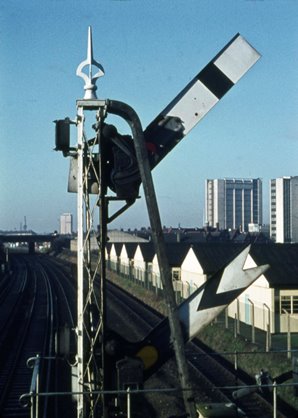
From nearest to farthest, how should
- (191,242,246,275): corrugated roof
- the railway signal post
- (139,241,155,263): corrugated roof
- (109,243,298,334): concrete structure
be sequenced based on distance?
the railway signal post < (109,243,298,334): concrete structure < (191,242,246,275): corrugated roof < (139,241,155,263): corrugated roof

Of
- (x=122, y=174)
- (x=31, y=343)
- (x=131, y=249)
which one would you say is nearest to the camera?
(x=122, y=174)

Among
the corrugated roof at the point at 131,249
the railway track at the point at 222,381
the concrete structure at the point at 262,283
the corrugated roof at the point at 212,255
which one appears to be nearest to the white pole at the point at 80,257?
the railway track at the point at 222,381

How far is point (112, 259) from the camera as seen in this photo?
72562 millimetres

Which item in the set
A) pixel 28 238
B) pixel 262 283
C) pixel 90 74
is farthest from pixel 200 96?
pixel 28 238

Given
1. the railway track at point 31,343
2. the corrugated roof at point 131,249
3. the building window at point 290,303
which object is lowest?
the railway track at point 31,343

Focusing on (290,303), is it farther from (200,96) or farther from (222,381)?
(200,96)

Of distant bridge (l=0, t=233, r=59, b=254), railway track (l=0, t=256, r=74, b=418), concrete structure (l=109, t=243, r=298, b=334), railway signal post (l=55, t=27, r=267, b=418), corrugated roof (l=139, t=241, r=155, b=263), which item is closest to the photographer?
railway signal post (l=55, t=27, r=267, b=418)

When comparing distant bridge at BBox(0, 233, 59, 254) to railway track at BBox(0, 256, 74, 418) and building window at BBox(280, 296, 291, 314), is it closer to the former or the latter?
railway track at BBox(0, 256, 74, 418)

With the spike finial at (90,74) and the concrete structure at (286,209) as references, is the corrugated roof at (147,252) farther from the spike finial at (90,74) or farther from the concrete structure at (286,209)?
the concrete structure at (286,209)

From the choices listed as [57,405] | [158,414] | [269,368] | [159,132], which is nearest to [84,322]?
[159,132]

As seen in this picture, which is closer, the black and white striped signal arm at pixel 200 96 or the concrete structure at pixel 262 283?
the black and white striped signal arm at pixel 200 96

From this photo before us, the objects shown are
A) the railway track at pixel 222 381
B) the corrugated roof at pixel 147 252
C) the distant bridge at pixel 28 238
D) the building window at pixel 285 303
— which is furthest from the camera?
the distant bridge at pixel 28 238

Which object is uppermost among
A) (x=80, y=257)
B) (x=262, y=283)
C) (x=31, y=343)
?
(x=80, y=257)

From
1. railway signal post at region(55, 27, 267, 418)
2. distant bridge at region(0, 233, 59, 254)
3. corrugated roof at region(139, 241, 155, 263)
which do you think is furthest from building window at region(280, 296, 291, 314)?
distant bridge at region(0, 233, 59, 254)
